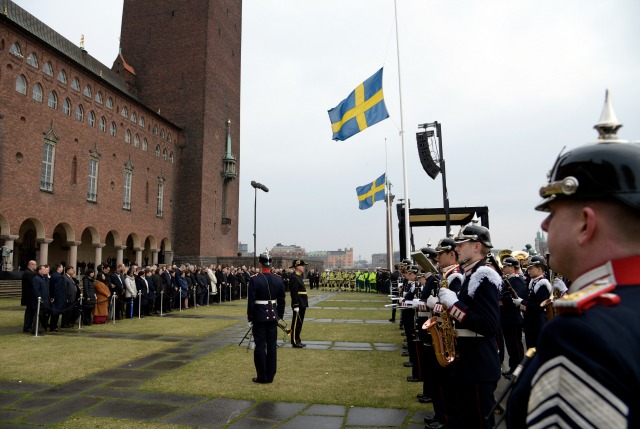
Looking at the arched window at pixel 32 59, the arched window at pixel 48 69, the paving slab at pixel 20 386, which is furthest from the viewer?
the arched window at pixel 48 69

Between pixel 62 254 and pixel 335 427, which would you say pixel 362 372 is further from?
pixel 62 254

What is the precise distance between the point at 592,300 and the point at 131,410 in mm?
5754

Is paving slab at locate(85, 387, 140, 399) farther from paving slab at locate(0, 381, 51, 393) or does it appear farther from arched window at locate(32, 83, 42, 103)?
arched window at locate(32, 83, 42, 103)

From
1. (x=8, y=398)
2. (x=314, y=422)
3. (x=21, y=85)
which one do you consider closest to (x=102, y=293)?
(x=8, y=398)

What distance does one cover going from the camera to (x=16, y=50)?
2661 cm

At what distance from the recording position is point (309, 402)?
5.96 metres

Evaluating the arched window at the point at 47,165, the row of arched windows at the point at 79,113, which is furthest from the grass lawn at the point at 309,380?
the row of arched windows at the point at 79,113

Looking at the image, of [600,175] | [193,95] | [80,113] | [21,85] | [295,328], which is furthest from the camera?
[193,95]

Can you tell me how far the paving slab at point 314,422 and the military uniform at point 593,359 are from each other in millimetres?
4249

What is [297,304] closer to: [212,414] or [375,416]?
[212,414]

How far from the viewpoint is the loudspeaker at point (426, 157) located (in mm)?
13281

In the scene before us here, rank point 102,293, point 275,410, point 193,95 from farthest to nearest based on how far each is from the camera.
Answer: point 193,95 → point 102,293 → point 275,410

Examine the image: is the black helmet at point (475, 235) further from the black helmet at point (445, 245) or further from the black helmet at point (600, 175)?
the black helmet at point (600, 175)

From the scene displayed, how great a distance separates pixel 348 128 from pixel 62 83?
2469cm
